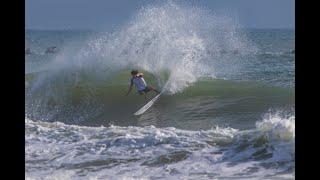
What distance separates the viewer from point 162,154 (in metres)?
6.41

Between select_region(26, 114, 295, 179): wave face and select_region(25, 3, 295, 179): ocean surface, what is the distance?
0.01 m

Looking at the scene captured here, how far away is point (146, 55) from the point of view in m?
15.2

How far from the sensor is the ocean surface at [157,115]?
233 inches

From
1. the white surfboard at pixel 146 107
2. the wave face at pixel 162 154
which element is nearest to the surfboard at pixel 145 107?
the white surfboard at pixel 146 107

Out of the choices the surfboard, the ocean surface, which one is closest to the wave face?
the ocean surface

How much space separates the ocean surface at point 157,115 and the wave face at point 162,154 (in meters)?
0.01

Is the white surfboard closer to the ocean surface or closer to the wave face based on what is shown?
the ocean surface

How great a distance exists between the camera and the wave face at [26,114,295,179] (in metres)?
5.59

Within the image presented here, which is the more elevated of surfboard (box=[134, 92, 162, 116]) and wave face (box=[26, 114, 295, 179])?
surfboard (box=[134, 92, 162, 116])

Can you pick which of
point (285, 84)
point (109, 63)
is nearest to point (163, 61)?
point (109, 63)

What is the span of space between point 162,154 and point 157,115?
14.1ft
